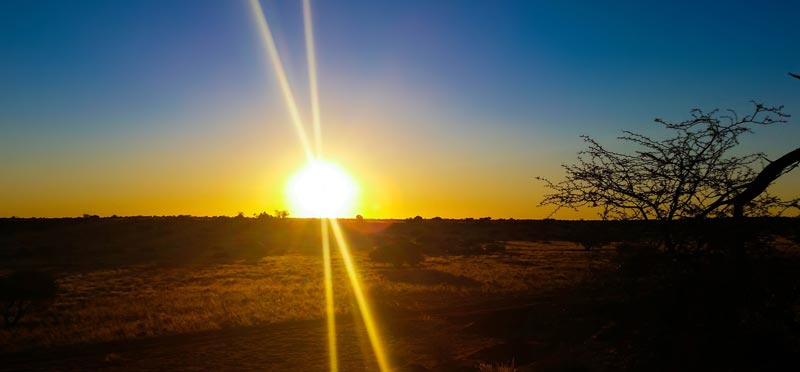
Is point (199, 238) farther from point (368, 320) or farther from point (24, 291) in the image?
point (368, 320)

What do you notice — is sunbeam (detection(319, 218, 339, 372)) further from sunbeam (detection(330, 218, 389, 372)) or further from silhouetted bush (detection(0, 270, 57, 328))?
silhouetted bush (detection(0, 270, 57, 328))

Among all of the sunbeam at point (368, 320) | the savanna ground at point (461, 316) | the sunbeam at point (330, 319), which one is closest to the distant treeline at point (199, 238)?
the savanna ground at point (461, 316)

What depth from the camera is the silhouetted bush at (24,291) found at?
19.8 m

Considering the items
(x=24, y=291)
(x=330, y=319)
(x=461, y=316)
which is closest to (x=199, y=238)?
(x=24, y=291)

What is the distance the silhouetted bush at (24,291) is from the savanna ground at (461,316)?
64 cm

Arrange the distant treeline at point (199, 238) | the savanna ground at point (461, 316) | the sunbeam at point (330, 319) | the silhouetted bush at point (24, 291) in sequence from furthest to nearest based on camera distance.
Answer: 1. the distant treeline at point (199, 238)
2. the silhouetted bush at point (24, 291)
3. the sunbeam at point (330, 319)
4. the savanna ground at point (461, 316)

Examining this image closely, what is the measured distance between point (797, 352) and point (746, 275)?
4.77 ft

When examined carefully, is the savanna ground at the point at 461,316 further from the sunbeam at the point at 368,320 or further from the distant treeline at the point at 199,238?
the distant treeline at the point at 199,238

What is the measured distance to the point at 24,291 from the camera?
67.2 ft

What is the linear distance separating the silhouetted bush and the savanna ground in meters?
0.64

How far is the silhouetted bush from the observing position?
64.8ft

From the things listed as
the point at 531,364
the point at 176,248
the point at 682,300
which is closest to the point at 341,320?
the point at 531,364

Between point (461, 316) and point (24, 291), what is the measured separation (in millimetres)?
17368

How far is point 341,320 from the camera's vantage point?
16.7m
